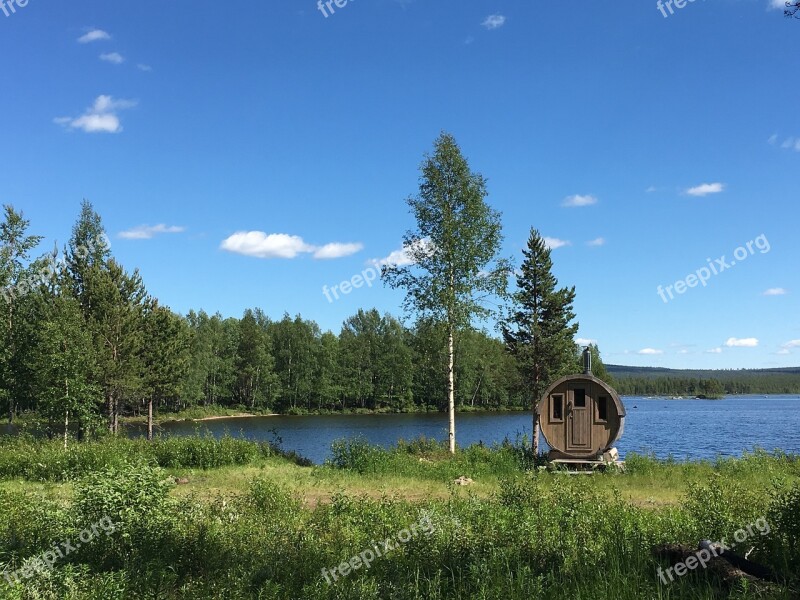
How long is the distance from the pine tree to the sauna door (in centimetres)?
1193

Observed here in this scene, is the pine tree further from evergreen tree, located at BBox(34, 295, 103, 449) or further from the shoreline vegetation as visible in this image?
the shoreline vegetation

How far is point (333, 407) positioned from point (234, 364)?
645 inches

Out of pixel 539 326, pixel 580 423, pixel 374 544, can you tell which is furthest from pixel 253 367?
pixel 374 544

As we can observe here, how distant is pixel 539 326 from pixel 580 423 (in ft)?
47.1

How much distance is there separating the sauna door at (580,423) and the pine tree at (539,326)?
11926 mm

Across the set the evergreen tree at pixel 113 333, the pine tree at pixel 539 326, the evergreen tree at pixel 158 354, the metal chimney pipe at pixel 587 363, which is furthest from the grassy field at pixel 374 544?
the evergreen tree at pixel 158 354

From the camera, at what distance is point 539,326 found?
3453 cm

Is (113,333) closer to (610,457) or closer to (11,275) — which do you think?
(11,275)

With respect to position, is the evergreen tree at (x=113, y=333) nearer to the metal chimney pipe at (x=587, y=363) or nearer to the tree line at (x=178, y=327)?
the tree line at (x=178, y=327)

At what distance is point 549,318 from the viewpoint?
1383 inches

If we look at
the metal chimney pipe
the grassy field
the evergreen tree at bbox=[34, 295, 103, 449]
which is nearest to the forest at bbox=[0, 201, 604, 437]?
the evergreen tree at bbox=[34, 295, 103, 449]

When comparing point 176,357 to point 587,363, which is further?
point 176,357

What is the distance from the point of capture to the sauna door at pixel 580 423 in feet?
67.3

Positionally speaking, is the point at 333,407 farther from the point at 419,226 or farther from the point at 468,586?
the point at 468,586
